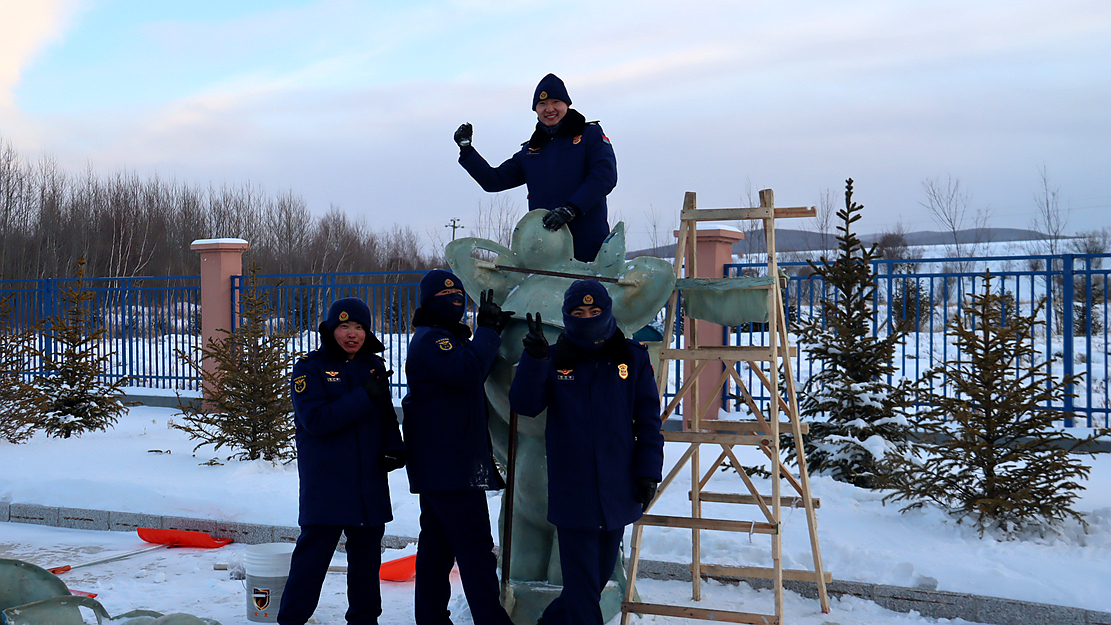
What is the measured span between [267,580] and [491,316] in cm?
165

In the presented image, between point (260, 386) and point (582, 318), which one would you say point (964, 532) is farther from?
point (260, 386)

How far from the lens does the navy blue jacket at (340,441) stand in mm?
3621

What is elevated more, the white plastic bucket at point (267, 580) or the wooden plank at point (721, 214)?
the wooden plank at point (721, 214)

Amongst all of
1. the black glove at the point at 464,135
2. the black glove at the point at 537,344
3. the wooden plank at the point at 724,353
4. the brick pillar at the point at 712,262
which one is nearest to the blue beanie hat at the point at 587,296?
the black glove at the point at 537,344

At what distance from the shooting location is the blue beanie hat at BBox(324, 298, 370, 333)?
379 centimetres

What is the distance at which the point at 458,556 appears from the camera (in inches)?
144

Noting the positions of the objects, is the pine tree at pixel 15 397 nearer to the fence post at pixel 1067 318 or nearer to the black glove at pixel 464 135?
the black glove at pixel 464 135

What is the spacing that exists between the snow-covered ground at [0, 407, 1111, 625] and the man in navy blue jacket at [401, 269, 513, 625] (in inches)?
23.5

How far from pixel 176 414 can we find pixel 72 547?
511cm

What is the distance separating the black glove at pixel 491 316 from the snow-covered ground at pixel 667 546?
151 cm

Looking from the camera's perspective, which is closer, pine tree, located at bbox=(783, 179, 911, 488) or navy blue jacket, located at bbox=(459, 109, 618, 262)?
navy blue jacket, located at bbox=(459, 109, 618, 262)

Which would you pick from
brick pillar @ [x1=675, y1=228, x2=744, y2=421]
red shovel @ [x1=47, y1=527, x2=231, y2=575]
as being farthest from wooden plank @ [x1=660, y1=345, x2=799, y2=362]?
brick pillar @ [x1=675, y1=228, x2=744, y2=421]

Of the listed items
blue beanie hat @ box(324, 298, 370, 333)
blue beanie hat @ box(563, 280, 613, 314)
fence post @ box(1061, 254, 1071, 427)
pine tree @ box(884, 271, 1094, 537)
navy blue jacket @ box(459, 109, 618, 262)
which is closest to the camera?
blue beanie hat @ box(563, 280, 613, 314)

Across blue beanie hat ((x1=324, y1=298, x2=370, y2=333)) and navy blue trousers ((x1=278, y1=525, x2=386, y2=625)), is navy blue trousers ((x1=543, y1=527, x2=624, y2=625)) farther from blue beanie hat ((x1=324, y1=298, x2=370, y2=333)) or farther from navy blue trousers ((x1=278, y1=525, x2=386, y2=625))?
blue beanie hat ((x1=324, y1=298, x2=370, y2=333))
